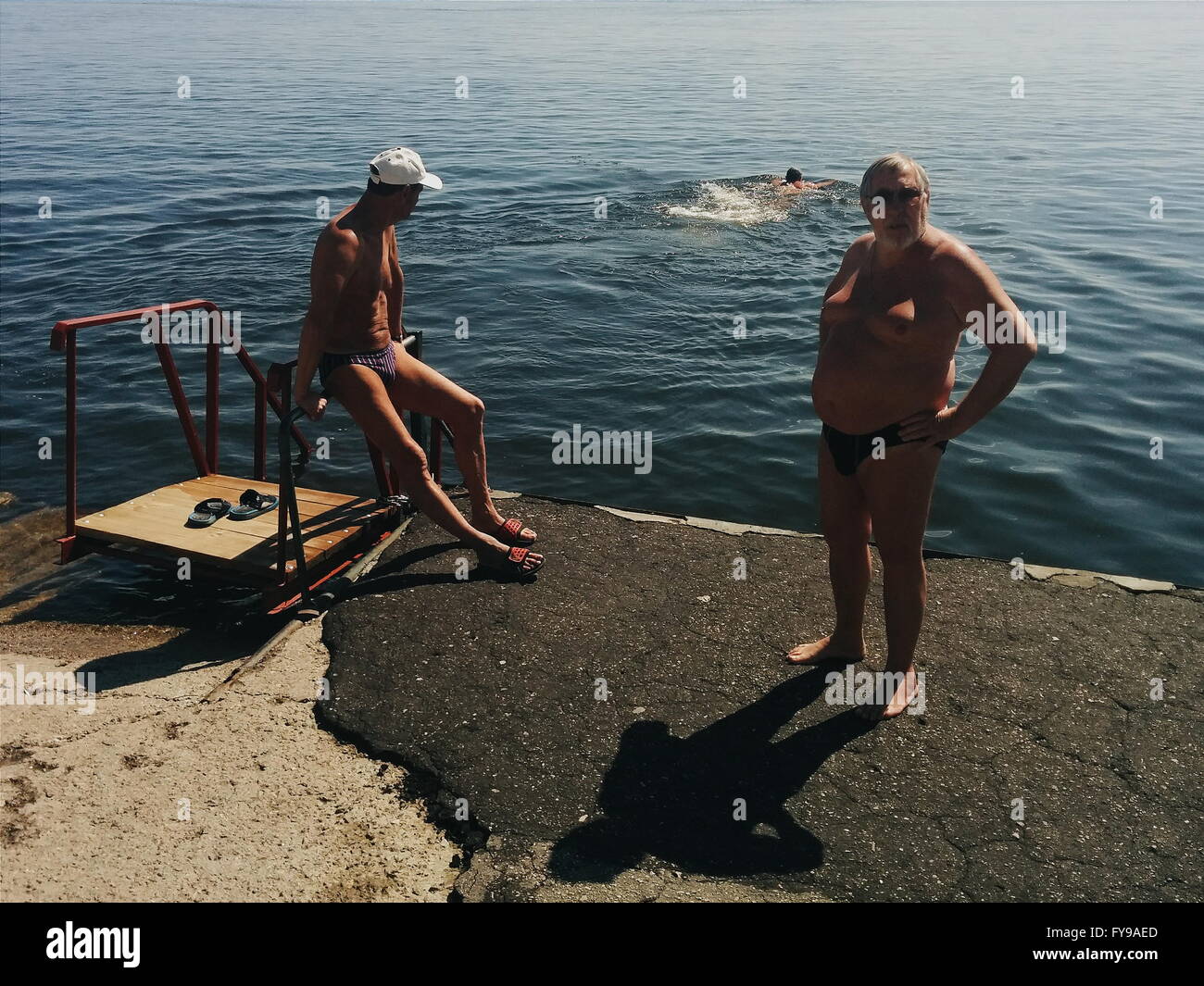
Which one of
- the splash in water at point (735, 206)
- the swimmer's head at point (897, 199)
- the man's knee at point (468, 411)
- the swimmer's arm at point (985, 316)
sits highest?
the splash in water at point (735, 206)

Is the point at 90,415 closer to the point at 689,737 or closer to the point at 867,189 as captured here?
the point at 689,737

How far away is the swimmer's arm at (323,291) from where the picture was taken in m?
5.74

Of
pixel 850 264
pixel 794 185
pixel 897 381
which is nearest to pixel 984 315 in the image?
pixel 897 381

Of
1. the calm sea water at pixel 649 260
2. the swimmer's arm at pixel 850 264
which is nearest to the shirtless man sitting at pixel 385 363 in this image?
the swimmer's arm at pixel 850 264

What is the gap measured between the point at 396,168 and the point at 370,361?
1.02 metres

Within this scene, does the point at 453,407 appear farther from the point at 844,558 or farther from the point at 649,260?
→ the point at 649,260

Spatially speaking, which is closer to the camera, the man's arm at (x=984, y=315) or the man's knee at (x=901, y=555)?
the man's arm at (x=984, y=315)

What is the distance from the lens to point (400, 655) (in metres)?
5.56

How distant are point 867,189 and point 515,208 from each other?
16196mm

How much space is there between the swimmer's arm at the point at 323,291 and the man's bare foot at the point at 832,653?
9.30 feet

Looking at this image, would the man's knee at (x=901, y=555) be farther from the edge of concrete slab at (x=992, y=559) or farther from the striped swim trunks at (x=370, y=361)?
the striped swim trunks at (x=370, y=361)

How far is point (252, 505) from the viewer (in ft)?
22.6

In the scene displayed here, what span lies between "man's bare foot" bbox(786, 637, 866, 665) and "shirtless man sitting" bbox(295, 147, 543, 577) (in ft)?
5.36
